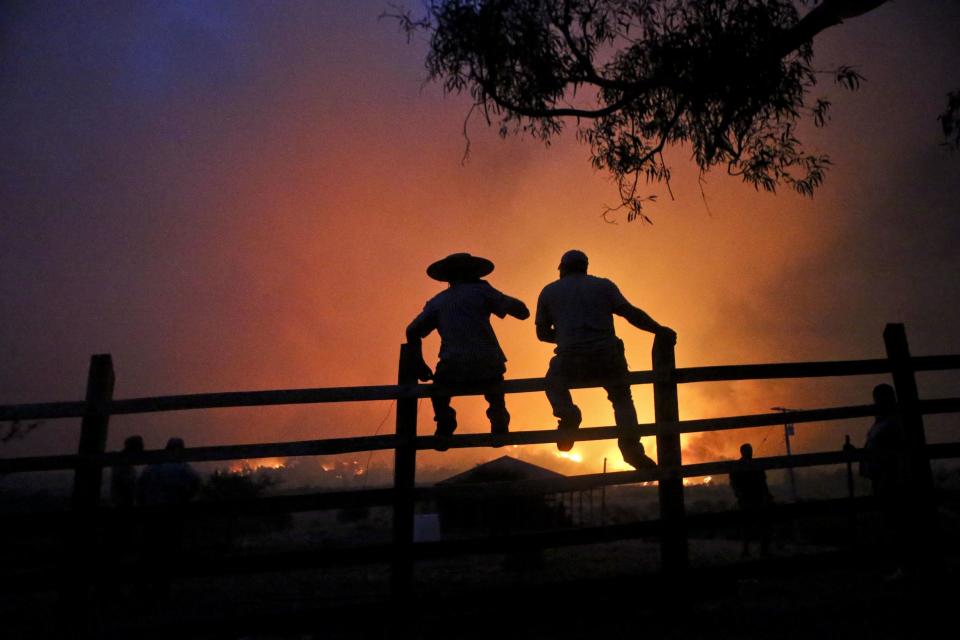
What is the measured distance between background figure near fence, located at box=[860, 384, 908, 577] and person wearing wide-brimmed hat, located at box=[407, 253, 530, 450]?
337 centimetres

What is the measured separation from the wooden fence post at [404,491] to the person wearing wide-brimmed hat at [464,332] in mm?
225

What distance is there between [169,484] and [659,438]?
6475mm

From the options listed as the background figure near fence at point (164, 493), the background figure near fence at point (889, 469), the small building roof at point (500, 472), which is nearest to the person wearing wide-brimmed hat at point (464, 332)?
the background figure near fence at point (889, 469)

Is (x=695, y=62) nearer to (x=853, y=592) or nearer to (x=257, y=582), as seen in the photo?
(x=853, y=592)

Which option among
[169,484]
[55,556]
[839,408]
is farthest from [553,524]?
[55,556]

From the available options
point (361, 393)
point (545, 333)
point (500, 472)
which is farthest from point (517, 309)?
point (500, 472)

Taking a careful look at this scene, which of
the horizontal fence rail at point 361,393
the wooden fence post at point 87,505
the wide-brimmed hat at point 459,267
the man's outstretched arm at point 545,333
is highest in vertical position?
the wide-brimmed hat at point 459,267

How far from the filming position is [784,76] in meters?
9.80

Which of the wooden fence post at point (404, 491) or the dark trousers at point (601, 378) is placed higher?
the dark trousers at point (601, 378)

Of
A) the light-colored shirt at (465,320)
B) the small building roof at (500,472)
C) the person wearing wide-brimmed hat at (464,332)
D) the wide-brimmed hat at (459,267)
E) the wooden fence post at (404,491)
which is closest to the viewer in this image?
the wooden fence post at (404,491)

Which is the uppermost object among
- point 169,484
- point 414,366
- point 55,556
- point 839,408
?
point 414,366

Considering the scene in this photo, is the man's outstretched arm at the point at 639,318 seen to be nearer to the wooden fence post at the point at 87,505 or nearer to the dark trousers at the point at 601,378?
the dark trousers at the point at 601,378

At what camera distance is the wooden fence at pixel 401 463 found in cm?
475

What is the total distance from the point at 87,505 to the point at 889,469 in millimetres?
7837
